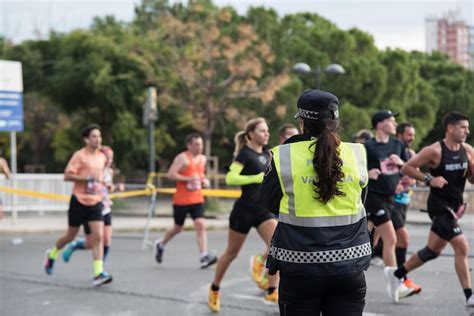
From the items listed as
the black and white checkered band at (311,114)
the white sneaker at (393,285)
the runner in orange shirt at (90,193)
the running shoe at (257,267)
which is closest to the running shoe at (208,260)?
the runner in orange shirt at (90,193)

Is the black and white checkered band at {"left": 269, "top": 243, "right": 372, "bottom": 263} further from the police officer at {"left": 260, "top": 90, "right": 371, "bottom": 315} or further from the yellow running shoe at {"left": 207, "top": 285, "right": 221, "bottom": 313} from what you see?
the yellow running shoe at {"left": 207, "top": 285, "right": 221, "bottom": 313}

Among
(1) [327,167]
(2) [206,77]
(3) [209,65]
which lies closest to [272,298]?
(1) [327,167]

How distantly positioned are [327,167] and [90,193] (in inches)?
240

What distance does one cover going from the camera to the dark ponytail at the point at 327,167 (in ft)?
13.3

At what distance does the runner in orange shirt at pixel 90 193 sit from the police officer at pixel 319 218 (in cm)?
566

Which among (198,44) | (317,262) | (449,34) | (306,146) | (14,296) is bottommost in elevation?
(14,296)

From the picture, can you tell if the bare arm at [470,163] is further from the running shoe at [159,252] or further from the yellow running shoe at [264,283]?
the running shoe at [159,252]

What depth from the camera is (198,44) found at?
2677cm

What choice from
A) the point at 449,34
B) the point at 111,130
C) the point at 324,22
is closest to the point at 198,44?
the point at 111,130

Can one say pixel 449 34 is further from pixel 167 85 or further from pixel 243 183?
pixel 243 183

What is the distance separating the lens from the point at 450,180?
7.40 meters

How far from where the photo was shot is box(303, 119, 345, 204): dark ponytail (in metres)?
4.04

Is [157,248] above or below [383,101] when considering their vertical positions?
below

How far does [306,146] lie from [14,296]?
19.4 feet
